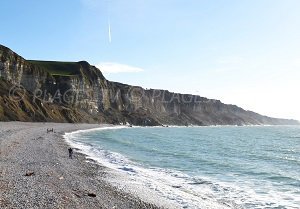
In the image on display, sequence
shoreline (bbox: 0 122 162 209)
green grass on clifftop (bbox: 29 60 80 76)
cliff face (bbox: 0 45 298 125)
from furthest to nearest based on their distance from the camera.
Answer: green grass on clifftop (bbox: 29 60 80 76)
cliff face (bbox: 0 45 298 125)
shoreline (bbox: 0 122 162 209)

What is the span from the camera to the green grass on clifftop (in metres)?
176

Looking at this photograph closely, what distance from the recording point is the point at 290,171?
37875mm

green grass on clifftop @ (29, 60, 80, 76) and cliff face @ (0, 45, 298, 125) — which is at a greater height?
green grass on clifftop @ (29, 60, 80, 76)

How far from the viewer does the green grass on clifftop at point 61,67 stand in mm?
176488

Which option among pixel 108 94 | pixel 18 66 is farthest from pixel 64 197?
pixel 108 94

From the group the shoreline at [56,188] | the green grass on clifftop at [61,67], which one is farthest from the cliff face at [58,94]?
the shoreline at [56,188]

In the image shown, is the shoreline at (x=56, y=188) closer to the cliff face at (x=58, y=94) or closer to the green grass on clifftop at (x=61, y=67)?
the cliff face at (x=58, y=94)

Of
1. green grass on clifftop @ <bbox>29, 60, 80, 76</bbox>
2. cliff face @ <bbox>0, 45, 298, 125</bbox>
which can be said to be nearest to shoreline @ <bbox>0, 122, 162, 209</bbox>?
cliff face @ <bbox>0, 45, 298, 125</bbox>

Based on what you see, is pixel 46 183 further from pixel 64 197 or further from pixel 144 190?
pixel 144 190

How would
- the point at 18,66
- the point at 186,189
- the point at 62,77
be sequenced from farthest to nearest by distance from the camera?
the point at 62,77, the point at 18,66, the point at 186,189

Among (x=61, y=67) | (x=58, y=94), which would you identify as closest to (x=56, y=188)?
(x=58, y=94)

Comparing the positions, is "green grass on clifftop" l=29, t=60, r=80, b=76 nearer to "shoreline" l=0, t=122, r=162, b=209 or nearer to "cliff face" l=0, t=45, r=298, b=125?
"cliff face" l=0, t=45, r=298, b=125

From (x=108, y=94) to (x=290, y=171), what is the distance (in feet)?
506

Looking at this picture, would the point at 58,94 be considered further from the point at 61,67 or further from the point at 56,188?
the point at 56,188
